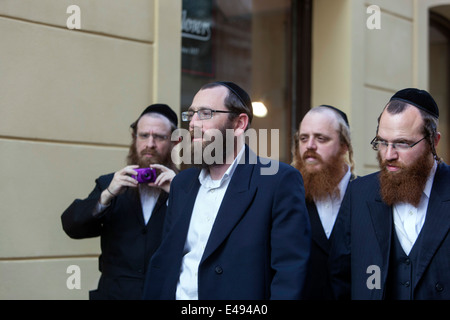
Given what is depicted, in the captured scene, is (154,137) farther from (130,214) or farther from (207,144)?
(207,144)

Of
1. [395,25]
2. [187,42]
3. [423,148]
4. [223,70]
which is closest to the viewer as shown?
[423,148]

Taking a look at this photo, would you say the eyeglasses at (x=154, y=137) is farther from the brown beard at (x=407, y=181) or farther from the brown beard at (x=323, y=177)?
the brown beard at (x=407, y=181)

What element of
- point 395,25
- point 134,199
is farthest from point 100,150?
point 395,25

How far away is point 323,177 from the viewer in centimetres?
457

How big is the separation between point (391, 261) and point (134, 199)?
1868 mm

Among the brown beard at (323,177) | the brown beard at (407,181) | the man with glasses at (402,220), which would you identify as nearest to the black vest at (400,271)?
the man with glasses at (402,220)

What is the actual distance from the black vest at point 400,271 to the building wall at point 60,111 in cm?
277

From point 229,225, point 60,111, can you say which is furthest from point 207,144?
point 60,111

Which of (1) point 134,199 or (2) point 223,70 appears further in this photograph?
(2) point 223,70

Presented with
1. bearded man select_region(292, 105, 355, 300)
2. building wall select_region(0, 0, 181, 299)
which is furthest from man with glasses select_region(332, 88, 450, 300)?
building wall select_region(0, 0, 181, 299)

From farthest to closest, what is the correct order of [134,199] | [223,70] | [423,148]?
[223,70] → [134,199] → [423,148]

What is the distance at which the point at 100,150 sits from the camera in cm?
530
